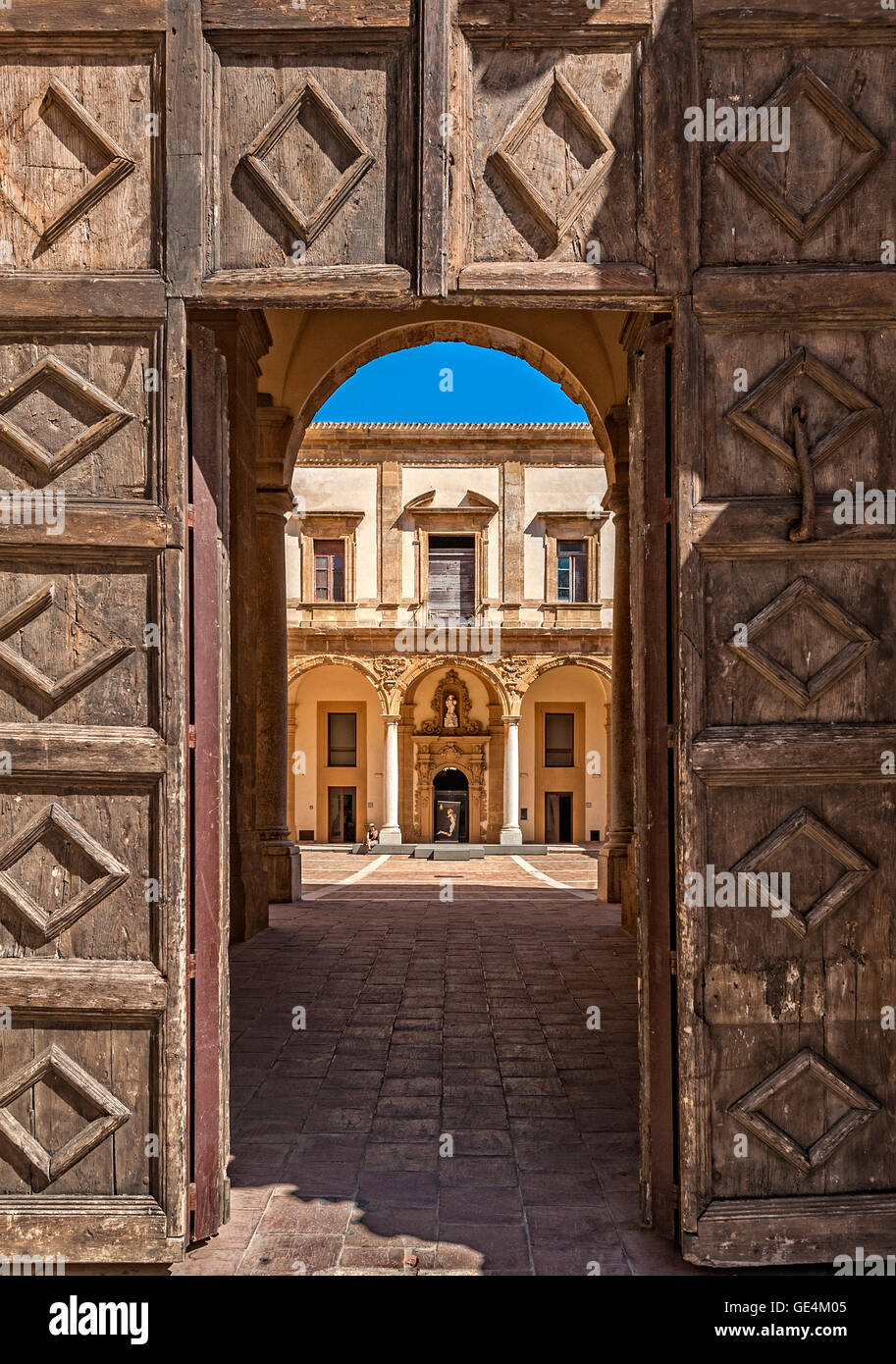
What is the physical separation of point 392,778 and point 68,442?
2345 centimetres

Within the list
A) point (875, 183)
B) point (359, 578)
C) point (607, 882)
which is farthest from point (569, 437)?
point (875, 183)

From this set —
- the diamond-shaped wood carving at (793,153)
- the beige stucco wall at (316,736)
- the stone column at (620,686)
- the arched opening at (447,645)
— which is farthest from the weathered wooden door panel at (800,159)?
the beige stucco wall at (316,736)

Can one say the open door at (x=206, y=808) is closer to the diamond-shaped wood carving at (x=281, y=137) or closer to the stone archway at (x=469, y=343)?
the diamond-shaped wood carving at (x=281, y=137)

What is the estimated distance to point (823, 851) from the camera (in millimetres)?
3049

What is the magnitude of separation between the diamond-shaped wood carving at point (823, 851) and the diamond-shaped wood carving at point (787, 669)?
430 mm

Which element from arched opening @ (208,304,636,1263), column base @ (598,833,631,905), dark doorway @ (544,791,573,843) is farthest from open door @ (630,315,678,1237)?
dark doorway @ (544,791,573,843)

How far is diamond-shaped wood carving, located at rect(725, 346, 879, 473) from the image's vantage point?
303 centimetres

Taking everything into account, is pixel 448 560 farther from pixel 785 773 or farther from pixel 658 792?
pixel 785 773

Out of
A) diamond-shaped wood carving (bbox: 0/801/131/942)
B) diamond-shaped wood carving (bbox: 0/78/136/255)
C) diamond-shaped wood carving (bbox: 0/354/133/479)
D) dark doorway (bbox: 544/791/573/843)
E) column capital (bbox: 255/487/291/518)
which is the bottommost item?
dark doorway (bbox: 544/791/573/843)

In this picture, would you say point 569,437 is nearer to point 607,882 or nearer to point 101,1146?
point 607,882

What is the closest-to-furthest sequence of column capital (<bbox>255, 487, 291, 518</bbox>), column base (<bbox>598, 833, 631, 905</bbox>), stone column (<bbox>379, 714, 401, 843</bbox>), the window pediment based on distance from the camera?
column base (<bbox>598, 833, 631, 905</bbox>) < column capital (<bbox>255, 487, 291, 518</bbox>) < the window pediment < stone column (<bbox>379, 714, 401, 843</bbox>)

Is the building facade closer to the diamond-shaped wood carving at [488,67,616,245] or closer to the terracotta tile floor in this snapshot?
the terracotta tile floor

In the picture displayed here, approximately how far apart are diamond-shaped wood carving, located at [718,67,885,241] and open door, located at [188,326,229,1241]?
2.01 meters

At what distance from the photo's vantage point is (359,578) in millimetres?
25516
